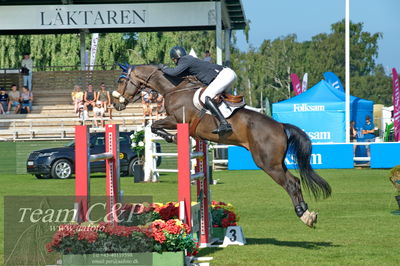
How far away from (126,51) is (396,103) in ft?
72.3

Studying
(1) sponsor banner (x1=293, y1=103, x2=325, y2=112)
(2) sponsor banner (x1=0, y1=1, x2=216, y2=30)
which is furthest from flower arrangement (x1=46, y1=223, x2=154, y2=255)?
(2) sponsor banner (x1=0, y1=1, x2=216, y2=30)

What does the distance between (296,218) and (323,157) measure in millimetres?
14062

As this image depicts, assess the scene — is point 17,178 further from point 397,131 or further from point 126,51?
point 126,51

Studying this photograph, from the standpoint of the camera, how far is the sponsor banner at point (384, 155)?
26.1m

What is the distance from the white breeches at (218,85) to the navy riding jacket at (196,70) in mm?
133

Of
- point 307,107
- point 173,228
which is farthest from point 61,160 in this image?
point 173,228

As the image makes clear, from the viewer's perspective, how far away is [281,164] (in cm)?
996

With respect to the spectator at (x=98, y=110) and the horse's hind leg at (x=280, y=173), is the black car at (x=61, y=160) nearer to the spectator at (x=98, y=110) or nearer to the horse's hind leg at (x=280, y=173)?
the spectator at (x=98, y=110)

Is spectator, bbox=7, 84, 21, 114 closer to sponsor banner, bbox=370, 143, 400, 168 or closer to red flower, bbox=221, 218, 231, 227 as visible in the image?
sponsor banner, bbox=370, 143, 400, 168

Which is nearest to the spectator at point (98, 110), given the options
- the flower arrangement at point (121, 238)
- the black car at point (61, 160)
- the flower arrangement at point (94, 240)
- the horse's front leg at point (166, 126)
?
the black car at point (61, 160)

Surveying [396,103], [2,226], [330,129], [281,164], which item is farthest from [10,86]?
[281,164]

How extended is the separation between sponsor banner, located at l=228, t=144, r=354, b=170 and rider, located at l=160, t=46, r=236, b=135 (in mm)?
16522

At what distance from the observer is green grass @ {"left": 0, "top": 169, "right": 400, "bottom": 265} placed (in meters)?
9.08

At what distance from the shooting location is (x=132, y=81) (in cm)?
1097
